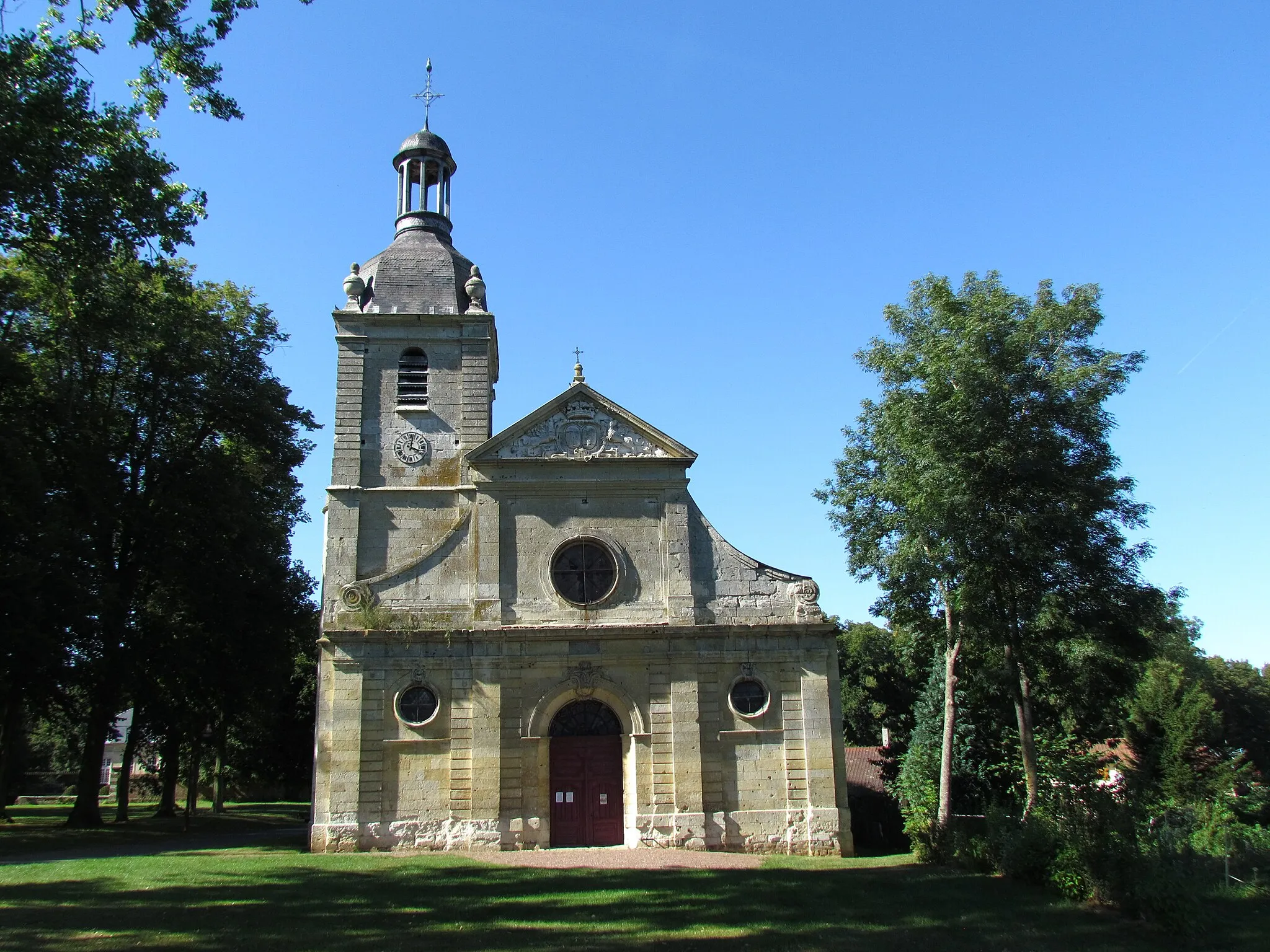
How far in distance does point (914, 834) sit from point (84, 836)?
18.4 meters

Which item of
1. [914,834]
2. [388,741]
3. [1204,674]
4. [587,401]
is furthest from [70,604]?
[1204,674]

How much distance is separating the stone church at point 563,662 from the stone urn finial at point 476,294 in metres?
3.66

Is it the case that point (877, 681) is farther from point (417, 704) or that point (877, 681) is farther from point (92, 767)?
point (92, 767)

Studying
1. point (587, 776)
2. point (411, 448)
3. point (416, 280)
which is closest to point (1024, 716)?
point (587, 776)

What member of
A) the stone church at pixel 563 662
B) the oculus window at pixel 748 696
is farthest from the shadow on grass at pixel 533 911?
the oculus window at pixel 748 696

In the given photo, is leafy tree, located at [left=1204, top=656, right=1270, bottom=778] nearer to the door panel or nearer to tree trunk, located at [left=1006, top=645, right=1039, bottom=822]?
tree trunk, located at [left=1006, top=645, right=1039, bottom=822]

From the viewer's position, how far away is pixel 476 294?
22.7 meters

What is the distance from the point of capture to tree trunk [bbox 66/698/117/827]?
2375cm

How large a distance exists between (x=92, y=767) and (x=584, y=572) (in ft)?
48.9

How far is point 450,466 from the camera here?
21.4 m

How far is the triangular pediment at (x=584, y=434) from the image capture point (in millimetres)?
20109

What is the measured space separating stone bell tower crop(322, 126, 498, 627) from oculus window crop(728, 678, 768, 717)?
566 cm

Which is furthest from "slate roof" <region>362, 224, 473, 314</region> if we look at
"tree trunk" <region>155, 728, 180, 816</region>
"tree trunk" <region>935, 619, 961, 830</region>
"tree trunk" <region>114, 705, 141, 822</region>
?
"tree trunk" <region>155, 728, 180, 816</region>

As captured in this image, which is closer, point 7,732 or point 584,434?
point 584,434
